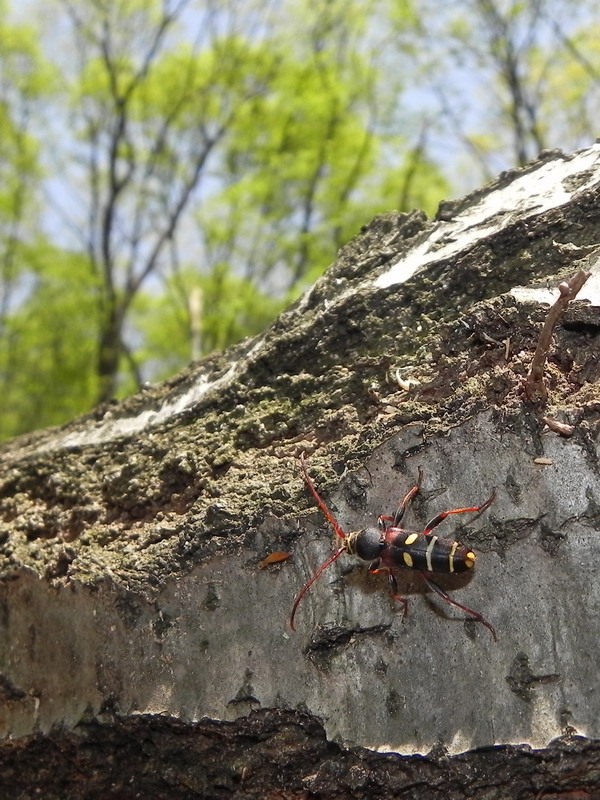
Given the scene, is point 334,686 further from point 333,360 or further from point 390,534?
point 333,360

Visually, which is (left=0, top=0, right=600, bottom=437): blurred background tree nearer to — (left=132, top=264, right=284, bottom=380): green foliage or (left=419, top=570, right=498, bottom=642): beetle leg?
(left=132, top=264, right=284, bottom=380): green foliage

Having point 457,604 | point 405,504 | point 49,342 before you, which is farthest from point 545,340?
point 49,342

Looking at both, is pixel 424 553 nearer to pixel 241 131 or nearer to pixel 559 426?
pixel 559 426

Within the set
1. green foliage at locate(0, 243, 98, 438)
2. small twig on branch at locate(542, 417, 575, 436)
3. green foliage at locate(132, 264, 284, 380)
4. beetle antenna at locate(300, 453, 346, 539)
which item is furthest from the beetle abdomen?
green foliage at locate(0, 243, 98, 438)

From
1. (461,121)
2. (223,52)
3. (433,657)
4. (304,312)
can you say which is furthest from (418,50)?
(433,657)

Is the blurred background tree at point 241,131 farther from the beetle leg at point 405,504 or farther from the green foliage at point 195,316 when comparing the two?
the beetle leg at point 405,504
